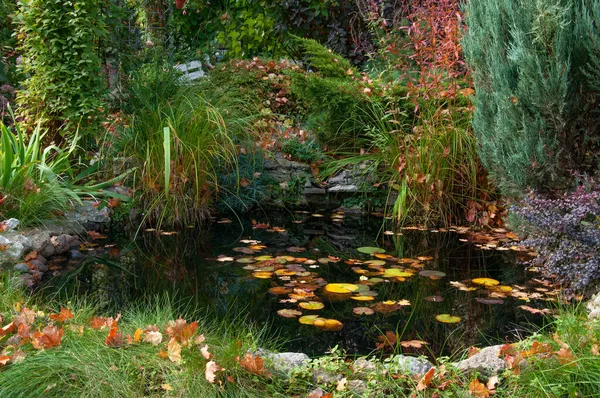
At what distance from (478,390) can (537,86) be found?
2464 millimetres

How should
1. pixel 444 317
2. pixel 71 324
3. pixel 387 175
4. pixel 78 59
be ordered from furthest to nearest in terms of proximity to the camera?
1. pixel 387 175
2. pixel 78 59
3. pixel 444 317
4. pixel 71 324

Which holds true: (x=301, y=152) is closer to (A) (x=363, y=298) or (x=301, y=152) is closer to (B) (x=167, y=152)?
(B) (x=167, y=152)

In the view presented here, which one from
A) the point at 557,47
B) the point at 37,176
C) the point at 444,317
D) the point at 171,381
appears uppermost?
the point at 557,47

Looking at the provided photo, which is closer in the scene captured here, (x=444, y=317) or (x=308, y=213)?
(x=444, y=317)

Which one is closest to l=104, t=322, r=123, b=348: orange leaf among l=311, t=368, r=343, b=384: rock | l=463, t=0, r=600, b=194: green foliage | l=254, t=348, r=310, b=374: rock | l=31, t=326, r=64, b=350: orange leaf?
l=31, t=326, r=64, b=350: orange leaf

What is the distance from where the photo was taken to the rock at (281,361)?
2.91 metres

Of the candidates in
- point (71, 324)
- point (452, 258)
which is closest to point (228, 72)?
point (452, 258)

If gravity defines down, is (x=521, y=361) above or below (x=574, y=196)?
below

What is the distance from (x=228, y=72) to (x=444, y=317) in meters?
5.49

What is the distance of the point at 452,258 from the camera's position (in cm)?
523

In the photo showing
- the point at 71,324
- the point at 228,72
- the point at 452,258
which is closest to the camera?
the point at 71,324

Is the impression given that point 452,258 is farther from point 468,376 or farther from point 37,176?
point 37,176

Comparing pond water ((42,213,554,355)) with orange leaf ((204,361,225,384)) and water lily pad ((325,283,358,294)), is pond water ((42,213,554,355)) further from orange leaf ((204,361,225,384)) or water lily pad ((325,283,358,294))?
orange leaf ((204,361,225,384))

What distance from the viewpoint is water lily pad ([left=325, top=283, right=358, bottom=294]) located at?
4402mm
